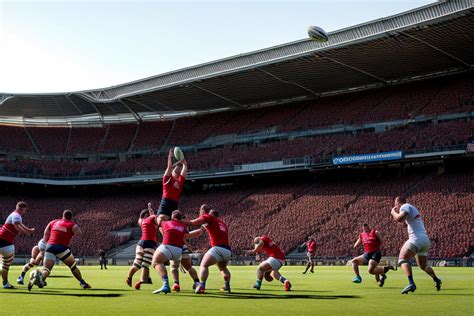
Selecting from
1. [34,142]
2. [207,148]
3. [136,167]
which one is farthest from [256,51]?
[34,142]

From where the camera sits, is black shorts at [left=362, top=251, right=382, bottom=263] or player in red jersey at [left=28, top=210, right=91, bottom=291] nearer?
player in red jersey at [left=28, top=210, right=91, bottom=291]

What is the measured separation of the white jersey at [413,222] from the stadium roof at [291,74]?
29600 millimetres

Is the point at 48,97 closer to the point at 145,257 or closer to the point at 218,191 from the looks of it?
the point at 218,191

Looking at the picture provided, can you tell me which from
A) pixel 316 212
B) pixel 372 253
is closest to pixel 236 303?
pixel 372 253

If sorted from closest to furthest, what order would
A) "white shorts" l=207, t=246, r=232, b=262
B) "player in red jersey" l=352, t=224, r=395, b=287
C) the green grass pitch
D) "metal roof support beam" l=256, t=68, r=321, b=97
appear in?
the green grass pitch, "white shorts" l=207, t=246, r=232, b=262, "player in red jersey" l=352, t=224, r=395, b=287, "metal roof support beam" l=256, t=68, r=321, b=97

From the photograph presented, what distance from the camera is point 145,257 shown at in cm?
1667

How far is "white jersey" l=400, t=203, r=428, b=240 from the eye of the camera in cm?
1377

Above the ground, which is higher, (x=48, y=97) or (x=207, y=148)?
(x=48, y=97)

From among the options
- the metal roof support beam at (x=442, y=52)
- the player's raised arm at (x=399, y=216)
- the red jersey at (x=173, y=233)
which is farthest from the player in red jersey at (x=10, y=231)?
the metal roof support beam at (x=442, y=52)

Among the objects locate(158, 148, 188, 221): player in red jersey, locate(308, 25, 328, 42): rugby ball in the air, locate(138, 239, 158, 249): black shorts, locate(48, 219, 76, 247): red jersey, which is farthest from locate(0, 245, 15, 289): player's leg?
locate(308, 25, 328, 42): rugby ball in the air

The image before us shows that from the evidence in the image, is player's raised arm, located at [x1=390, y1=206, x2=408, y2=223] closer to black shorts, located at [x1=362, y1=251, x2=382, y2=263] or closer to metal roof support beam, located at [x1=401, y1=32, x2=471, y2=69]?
black shorts, located at [x1=362, y1=251, x2=382, y2=263]

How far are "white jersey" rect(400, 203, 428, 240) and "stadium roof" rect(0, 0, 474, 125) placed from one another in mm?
29600

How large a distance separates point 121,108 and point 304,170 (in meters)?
23.3

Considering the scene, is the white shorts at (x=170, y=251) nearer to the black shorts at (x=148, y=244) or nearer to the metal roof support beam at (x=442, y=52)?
the black shorts at (x=148, y=244)
